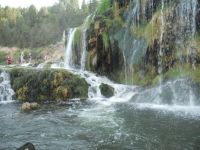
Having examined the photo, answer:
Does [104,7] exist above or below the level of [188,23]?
above

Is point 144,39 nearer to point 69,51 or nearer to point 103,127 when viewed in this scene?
point 69,51

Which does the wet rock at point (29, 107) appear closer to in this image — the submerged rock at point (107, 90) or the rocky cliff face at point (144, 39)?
the submerged rock at point (107, 90)

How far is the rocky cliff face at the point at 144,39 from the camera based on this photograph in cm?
2386

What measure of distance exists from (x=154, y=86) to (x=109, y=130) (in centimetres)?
797

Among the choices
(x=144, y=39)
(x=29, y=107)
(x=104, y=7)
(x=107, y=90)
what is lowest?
(x=29, y=107)

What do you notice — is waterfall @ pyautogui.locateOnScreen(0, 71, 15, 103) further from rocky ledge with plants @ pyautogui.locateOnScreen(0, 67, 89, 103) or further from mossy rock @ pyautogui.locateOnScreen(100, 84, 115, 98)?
mossy rock @ pyautogui.locateOnScreen(100, 84, 115, 98)

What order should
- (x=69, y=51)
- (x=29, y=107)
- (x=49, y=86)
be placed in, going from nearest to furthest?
(x=29, y=107), (x=49, y=86), (x=69, y=51)

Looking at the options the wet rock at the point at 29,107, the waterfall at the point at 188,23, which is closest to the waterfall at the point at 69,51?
the wet rock at the point at 29,107

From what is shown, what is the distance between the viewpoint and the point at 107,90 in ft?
88.1

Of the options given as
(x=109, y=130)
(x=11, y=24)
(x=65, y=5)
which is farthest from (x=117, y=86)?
(x=65, y=5)

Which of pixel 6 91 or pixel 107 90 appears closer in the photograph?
pixel 107 90

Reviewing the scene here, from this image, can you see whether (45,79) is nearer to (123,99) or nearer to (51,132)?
(123,99)

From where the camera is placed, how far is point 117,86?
90.0 ft

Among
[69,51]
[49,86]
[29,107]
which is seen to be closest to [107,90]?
[49,86]
